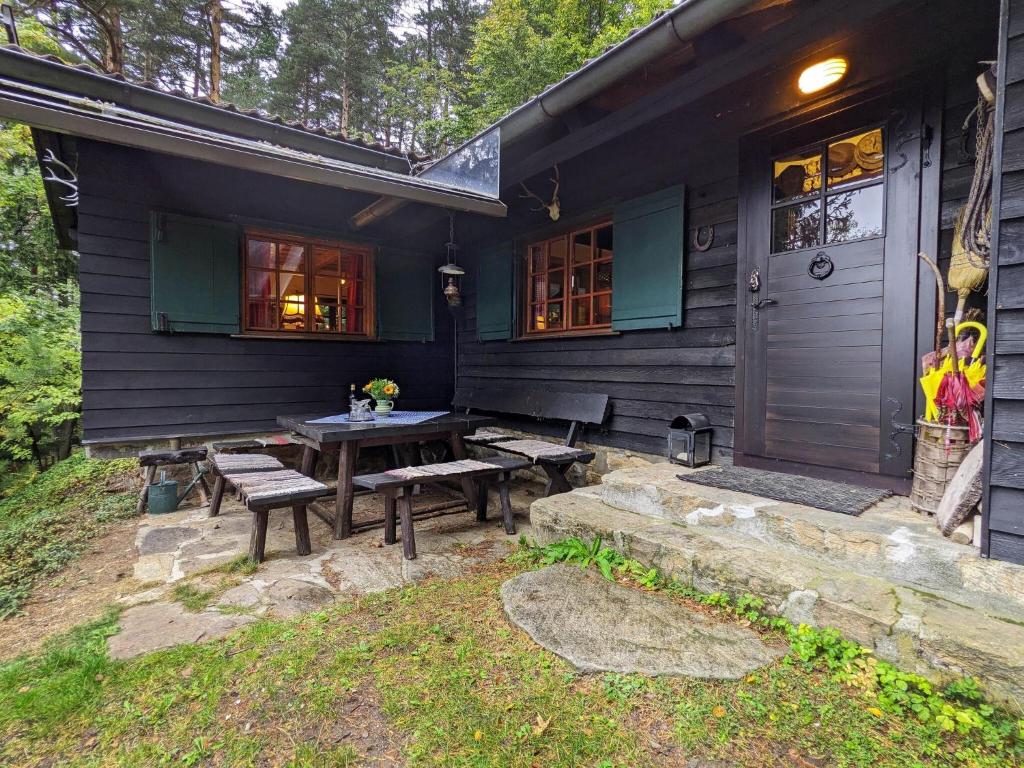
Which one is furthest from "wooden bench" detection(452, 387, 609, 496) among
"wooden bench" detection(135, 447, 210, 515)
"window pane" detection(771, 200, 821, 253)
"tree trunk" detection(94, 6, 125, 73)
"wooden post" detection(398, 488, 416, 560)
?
"tree trunk" detection(94, 6, 125, 73)

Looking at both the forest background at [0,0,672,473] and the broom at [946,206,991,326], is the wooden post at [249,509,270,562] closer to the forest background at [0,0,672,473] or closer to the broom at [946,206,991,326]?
the broom at [946,206,991,326]

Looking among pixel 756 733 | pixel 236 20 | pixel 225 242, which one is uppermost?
pixel 236 20

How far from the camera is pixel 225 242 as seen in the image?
4211 millimetres

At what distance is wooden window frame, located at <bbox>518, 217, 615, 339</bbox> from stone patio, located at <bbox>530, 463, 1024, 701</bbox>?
185 centimetres

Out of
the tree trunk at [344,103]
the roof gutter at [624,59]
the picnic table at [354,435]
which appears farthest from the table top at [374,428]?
the tree trunk at [344,103]

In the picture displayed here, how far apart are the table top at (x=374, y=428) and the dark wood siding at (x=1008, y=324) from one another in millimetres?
2798

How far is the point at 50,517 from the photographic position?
3551 millimetres

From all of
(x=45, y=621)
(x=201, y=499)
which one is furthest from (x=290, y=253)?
(x=45, y=621)

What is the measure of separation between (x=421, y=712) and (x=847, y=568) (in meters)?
1.59

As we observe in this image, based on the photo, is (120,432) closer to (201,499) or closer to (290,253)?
(201,499)

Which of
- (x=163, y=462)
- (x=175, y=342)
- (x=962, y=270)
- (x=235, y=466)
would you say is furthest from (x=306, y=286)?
(x=962, y=270)

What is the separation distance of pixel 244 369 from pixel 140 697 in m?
3.43

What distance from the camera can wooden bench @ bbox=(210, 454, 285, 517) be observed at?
9.57ft

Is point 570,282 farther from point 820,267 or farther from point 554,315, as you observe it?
point 820,267
